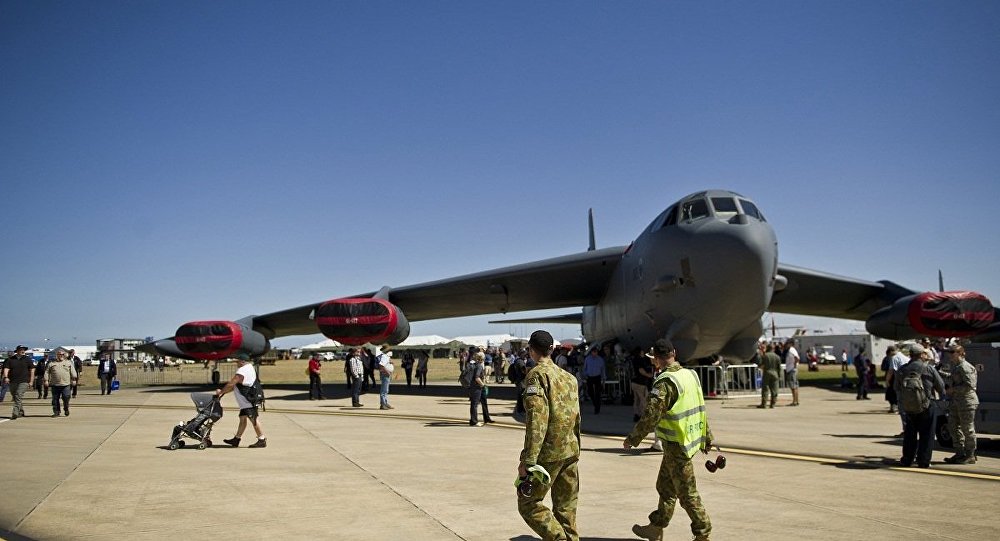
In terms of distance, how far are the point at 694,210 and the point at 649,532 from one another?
1131 centimetres

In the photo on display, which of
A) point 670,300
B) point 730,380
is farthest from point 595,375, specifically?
point 730,380

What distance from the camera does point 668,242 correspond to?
16.2 m

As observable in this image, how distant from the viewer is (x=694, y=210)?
627 inches

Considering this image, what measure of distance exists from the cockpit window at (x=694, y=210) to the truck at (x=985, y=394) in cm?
573

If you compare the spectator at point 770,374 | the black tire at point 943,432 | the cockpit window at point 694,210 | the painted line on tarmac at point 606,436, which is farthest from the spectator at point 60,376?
the black tire at point 943,432

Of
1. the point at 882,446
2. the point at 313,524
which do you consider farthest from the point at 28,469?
the point at 882,446

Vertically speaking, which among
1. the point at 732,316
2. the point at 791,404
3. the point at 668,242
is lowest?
the point at 791,404

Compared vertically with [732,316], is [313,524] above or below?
below

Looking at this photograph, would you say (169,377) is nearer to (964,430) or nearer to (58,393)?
(58,393)

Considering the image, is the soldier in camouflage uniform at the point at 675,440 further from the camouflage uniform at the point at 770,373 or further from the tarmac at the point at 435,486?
the camouflage uniform at the point at 770,373

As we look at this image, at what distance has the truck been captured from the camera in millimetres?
10336

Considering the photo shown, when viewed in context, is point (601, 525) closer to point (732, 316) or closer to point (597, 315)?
point (732, 316)

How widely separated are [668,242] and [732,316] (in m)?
2.05

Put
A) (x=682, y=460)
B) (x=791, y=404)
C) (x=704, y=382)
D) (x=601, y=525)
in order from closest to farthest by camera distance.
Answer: (x=682, y=460) < (x=601, y=525) < (x=791, y=404) < (x=704, y=382)
